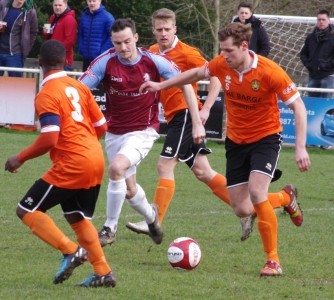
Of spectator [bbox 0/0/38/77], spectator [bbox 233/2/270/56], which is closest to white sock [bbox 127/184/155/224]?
spectator [bbox 233/2/270/56]

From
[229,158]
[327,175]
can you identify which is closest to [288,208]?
[229,158]

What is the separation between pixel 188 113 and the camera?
9.54m

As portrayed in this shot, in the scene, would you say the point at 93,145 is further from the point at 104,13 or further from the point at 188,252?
the point at 104,13

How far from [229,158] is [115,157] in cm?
96

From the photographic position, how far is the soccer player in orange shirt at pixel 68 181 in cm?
→ 665

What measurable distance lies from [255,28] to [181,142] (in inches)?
287

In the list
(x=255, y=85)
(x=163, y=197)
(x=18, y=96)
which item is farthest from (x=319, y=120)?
(x=255, y=85)

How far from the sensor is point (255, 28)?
16.4 meters

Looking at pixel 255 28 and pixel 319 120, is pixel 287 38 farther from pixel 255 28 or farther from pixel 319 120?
pixel 319 120

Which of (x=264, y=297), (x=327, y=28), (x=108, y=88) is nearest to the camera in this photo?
(x=264, y=297)

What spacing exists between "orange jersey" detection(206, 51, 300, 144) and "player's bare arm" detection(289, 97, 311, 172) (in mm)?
78

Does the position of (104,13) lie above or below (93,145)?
below

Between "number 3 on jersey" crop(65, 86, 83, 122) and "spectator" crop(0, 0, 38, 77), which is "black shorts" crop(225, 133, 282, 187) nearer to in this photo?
"number 3 on jersey" crop(65, 86, 83, 122)

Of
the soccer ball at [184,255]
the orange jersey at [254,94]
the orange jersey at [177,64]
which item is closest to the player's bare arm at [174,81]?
the orange jersey at [254,94]
